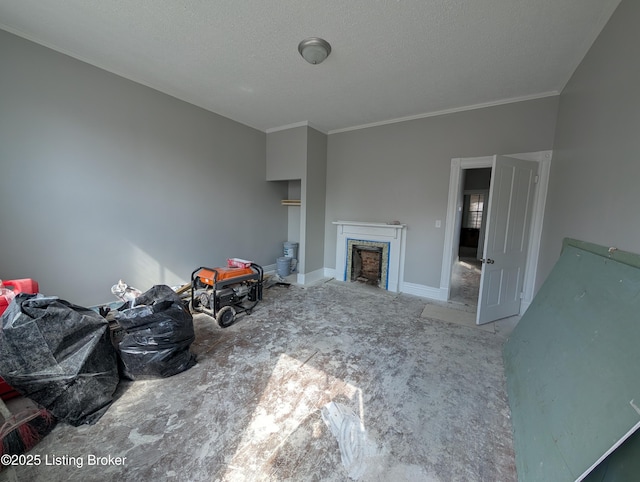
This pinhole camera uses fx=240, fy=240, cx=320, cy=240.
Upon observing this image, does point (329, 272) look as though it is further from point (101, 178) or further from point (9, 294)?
point (9, 294)

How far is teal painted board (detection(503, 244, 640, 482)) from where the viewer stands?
3.19ft

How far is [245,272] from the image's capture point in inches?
125

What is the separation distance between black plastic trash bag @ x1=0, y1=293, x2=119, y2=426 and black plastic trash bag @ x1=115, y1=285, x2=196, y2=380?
6.6 inches

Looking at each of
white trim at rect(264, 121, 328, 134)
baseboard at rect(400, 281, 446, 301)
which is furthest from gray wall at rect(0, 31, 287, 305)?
baseboard at rect(400, 281, 446, 301)

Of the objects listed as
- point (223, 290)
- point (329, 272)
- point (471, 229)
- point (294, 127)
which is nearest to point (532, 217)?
point (329, 272)

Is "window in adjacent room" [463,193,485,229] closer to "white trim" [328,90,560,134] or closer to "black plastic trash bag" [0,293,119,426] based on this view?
"white trim" [328,90,560,134]

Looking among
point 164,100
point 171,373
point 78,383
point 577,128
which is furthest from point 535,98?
point 78,383

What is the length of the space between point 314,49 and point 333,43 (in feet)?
0.59

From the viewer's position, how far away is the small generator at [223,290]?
111 inches

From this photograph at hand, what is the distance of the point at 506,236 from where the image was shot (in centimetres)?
299

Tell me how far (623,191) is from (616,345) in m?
0.94

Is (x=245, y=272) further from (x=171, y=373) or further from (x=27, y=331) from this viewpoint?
(x=27, y=331)

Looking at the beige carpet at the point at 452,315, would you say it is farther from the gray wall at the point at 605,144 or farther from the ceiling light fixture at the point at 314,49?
the ceiling light fixture at the point at 314,49

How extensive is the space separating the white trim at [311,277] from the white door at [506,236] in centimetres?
272
